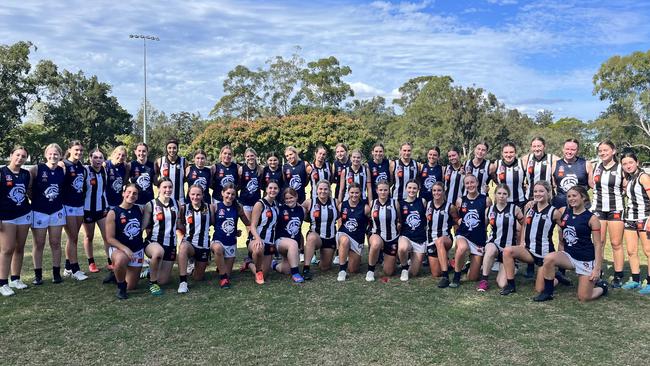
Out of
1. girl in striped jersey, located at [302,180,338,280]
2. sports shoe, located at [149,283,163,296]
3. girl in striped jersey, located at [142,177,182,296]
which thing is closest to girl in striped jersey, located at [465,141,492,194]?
girl in striped jersey, located at [302,180,338,280]

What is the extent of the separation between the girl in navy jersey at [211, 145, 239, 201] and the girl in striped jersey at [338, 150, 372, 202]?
62.8 inches

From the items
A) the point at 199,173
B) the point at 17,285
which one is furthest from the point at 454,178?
the point at 17,285

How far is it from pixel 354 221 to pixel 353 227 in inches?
3.2

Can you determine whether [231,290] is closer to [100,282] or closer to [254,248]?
[254,248]

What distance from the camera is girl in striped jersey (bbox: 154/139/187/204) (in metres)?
6.64

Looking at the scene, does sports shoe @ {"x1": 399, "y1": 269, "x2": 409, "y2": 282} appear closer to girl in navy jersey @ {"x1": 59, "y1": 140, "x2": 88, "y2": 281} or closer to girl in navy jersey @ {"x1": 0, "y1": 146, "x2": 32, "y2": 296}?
girl in navy jersey @ {"x1": 59, "y1": 140, "x2": 88, "y2": 281}

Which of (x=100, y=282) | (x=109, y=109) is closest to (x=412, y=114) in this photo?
(x=109, y=109)

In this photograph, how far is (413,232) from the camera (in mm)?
6285

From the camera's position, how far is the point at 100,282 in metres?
5.95

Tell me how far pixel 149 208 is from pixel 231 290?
54.9 inches

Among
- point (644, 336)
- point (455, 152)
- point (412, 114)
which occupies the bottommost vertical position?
point (644, 336)

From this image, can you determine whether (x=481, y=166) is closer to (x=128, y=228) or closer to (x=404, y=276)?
(x=404, y=276)

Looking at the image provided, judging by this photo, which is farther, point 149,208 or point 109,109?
point 109,109

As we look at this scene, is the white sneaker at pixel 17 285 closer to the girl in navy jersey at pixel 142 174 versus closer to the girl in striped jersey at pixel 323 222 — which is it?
the girl in navy jersey at pixel 142 174
